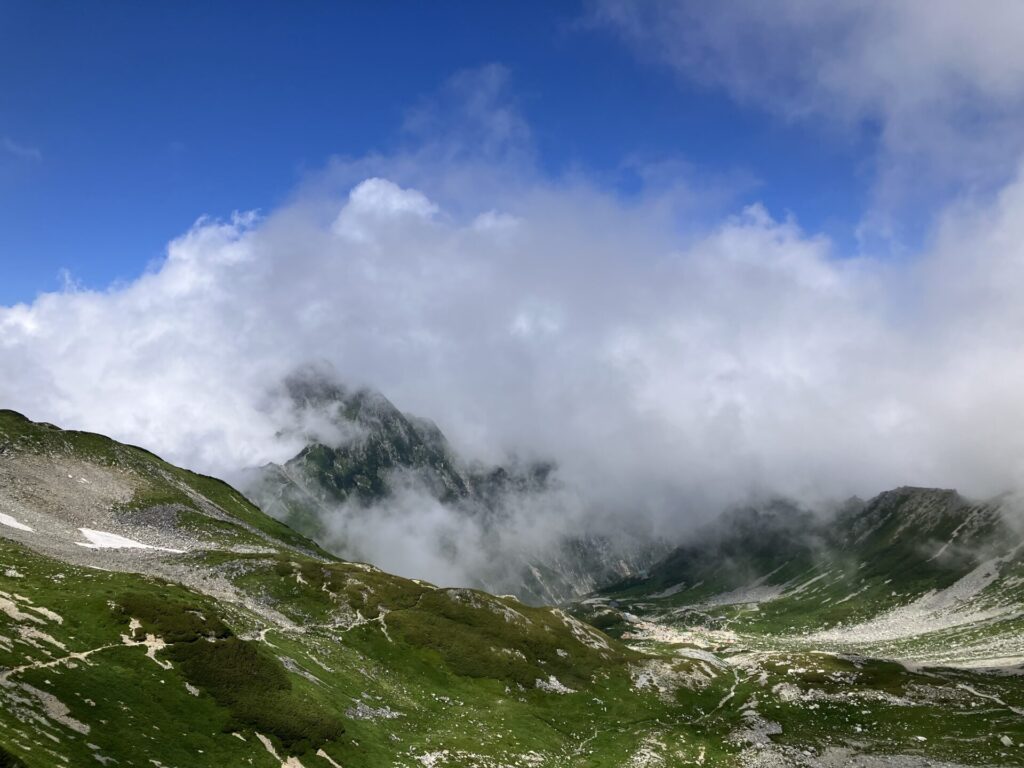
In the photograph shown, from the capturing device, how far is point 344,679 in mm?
79500

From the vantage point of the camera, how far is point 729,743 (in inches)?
3329

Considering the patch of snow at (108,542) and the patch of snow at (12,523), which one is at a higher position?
the patch of snow at (12,523)

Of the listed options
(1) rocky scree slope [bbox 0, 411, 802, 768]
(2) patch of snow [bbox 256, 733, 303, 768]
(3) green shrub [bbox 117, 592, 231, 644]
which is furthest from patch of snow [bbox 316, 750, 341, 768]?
(3) green shrub [bbox 117, 592, 231, 644]

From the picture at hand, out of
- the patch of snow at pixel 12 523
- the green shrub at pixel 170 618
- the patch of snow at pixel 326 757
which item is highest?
the patch of snow at pixel 12 523

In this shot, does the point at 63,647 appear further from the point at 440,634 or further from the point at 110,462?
the point at 110,462

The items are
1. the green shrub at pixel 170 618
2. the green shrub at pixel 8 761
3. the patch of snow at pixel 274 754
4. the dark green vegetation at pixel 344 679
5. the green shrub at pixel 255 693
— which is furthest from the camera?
the green shrub at pixel 170 618

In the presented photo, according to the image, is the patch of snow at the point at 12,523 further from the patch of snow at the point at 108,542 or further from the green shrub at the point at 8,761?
the green shrub at the point at 8,761

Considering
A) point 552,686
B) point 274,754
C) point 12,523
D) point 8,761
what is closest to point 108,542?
point 12,523

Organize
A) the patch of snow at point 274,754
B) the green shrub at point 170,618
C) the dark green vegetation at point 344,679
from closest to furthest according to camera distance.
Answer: the dark green vegetation at point 344,679 → the patch of snow at point 274,754 → the green shrub at point 170,618

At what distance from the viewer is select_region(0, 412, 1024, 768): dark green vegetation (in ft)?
174

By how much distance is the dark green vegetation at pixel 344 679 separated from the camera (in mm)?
52906

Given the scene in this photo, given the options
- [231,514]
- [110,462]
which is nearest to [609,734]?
[231,514]

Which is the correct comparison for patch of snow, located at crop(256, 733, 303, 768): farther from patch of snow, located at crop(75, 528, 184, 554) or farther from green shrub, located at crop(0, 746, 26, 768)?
patch of snow, located at crop(75, 528, 184, 554)

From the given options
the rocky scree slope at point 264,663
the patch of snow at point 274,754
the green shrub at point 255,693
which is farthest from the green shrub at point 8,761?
the patch of snow at point 274,754
